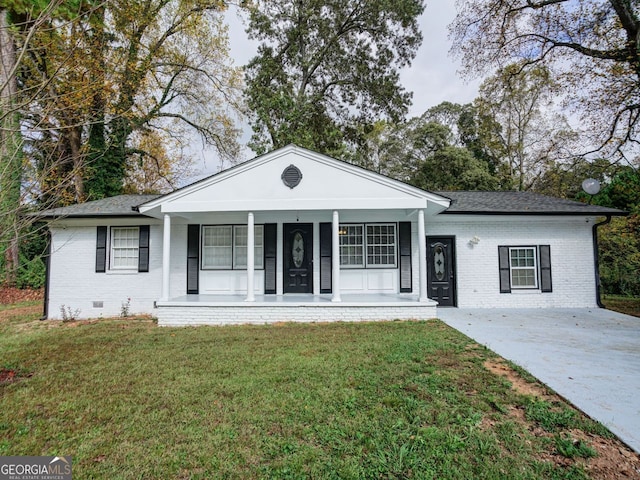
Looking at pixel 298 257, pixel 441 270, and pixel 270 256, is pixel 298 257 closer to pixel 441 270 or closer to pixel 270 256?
pixel 270 256

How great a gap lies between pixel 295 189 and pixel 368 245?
302 centimetres

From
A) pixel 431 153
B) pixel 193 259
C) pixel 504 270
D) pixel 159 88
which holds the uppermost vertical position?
pixel 159 88

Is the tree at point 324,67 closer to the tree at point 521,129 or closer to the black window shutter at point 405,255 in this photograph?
the tree at point 521,129

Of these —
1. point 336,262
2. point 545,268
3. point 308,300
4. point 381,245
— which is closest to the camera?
point 336,262

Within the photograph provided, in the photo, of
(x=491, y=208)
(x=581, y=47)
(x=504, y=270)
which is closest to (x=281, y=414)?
(x=504, y=270)

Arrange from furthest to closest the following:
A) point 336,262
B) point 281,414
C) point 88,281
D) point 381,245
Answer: point 381,245
point 88,281
point 336,262
point 281,414

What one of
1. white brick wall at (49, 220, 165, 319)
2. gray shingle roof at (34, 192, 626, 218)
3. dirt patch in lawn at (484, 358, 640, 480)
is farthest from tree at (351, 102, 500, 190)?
dirt patch in lawn at (484, 358, 640, 480)

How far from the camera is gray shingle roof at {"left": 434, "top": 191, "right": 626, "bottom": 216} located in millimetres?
9430

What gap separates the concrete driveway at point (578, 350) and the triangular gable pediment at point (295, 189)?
10.8 feet

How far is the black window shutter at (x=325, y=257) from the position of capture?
985 centimetres

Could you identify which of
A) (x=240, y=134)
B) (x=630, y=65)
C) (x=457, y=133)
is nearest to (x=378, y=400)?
(x=630, y=65)

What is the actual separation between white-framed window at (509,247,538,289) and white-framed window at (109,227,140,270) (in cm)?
1131

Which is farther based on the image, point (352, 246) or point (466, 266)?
point (352, 246)

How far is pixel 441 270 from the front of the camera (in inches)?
391
